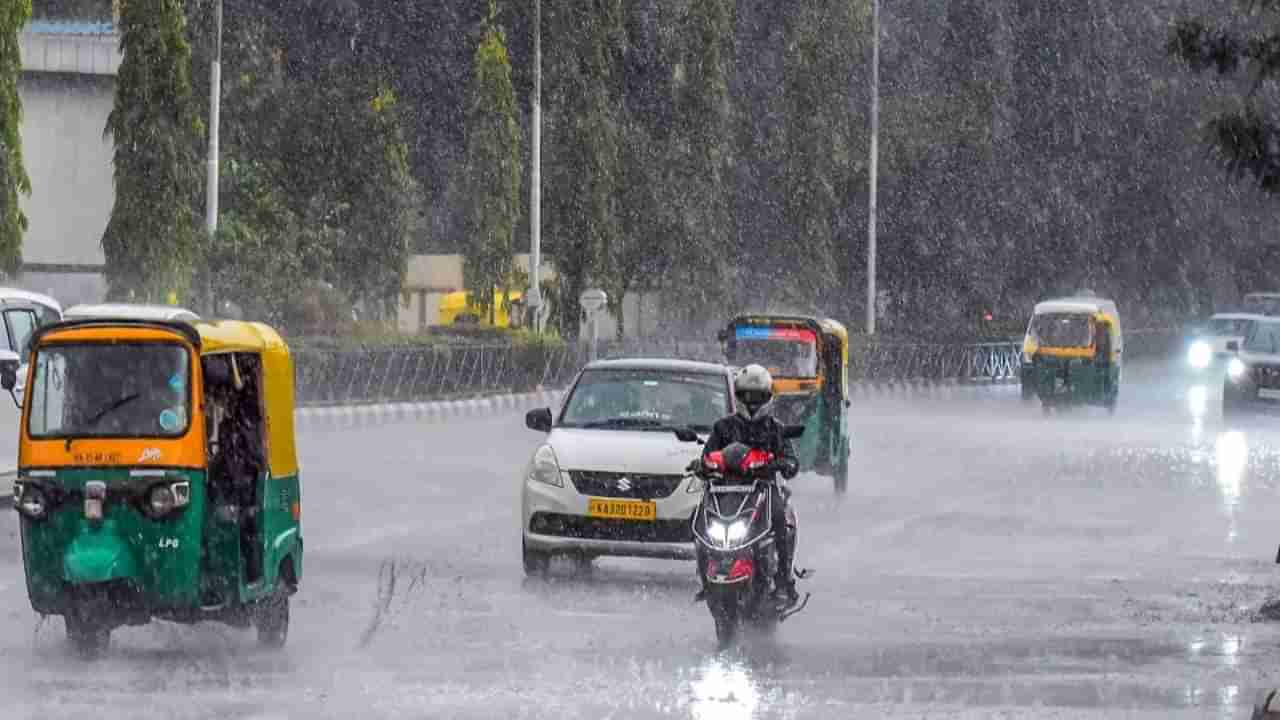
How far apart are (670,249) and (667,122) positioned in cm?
338

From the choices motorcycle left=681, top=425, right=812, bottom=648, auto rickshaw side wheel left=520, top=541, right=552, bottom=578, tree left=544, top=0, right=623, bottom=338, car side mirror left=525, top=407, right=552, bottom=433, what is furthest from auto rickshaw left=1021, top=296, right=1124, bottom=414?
motorcycle left=681, top=425, right=812, bottom=648

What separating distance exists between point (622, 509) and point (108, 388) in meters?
4.92

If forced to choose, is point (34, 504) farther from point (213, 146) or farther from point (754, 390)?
point (213, 146)

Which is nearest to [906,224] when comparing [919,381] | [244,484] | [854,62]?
[854,62]

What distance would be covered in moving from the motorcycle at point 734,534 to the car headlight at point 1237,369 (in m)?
31.6

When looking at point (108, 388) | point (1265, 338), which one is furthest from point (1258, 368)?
point (108, 388)

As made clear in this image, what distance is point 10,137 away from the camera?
41719 mm

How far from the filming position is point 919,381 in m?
62.5

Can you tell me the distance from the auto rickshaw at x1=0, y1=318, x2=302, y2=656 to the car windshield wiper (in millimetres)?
4973

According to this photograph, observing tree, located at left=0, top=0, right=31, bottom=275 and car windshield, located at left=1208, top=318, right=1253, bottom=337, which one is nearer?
tree, located at left=0, top=0, right=31, bottom=275

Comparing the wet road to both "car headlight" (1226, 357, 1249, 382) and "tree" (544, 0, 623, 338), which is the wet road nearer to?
"car headlight" (1226, 357, 1249, 382)

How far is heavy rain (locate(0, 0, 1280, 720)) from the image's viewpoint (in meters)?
12.6

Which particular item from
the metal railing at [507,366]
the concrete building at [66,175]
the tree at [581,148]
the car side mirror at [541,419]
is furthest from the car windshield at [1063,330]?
the car side mirror at [541,419]

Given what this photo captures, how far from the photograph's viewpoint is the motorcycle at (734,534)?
542 inches
